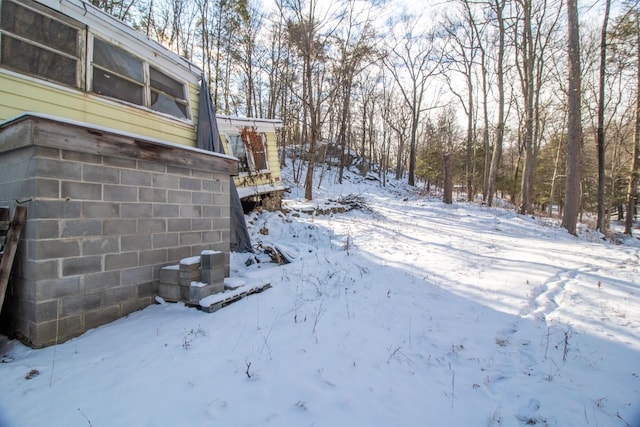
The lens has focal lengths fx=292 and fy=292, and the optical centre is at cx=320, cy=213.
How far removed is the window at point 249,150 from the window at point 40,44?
16.6ft

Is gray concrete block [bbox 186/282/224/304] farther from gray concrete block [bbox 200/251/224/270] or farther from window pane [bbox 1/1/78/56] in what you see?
window pane [bbox 1/1/78/56]

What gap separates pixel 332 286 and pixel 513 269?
3060mm

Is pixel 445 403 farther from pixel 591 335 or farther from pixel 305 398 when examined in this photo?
pixel 591 335

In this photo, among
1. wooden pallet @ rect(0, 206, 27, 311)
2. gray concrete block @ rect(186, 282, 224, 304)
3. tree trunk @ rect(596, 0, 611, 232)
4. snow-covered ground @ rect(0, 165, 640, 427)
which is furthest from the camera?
tree trunk @ rect(596, 0, 611, 232)

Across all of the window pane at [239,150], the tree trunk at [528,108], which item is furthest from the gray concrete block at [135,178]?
the tree trunk at [528,108]

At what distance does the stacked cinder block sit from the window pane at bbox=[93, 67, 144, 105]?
321 centimetres

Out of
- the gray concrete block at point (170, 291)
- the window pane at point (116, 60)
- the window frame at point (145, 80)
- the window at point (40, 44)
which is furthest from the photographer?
the window pane at point (116, 60)

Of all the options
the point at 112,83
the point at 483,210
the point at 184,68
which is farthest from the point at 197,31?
the point at 483,210

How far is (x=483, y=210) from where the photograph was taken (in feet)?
40.2

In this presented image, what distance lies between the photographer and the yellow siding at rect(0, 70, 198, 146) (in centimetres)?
374

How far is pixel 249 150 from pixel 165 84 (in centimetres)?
405

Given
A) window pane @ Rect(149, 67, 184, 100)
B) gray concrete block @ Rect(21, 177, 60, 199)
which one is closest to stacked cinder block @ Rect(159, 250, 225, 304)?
gray concrete block @ Rect(21, 177, 60, 199)

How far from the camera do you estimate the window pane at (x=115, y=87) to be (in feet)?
15.1

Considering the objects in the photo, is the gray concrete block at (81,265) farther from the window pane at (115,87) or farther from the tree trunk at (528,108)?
the tree trunk at (528,108)
